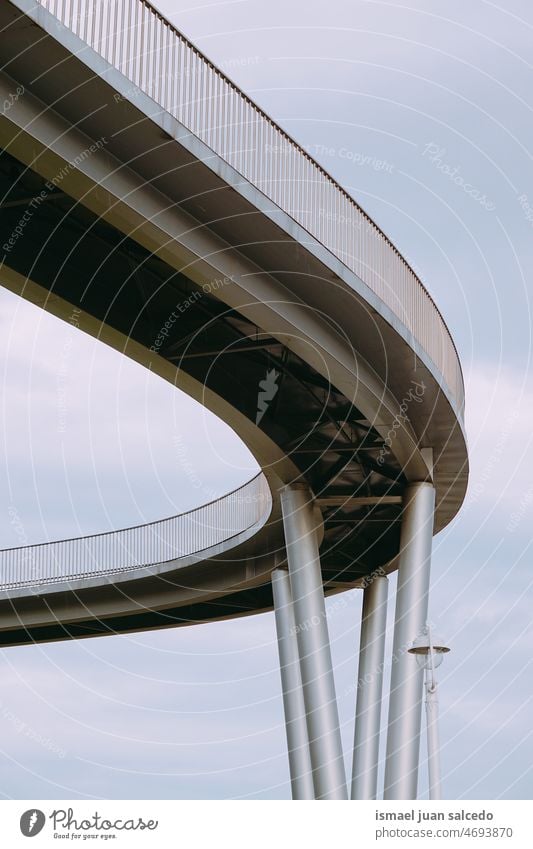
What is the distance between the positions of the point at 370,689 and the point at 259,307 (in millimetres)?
20231

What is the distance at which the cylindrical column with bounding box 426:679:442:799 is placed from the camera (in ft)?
81.3

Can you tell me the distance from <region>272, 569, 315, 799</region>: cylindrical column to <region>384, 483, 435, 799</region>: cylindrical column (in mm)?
7538

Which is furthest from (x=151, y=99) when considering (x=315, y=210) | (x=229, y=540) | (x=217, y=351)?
(x=229, y=540)

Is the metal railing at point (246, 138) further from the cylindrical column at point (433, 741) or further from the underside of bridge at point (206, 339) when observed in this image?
the cylindrical column at point (433, 741)

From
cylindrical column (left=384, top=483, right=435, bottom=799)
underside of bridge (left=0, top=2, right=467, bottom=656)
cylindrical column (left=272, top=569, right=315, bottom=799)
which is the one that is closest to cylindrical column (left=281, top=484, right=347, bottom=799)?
underside of bridge (left=0, top=2, right=467, bottom=656)

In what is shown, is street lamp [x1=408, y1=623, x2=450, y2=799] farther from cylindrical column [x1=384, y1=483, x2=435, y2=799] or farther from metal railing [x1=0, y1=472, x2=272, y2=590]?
metal railing [x1=0, y1=472, x2=272, y2=590]

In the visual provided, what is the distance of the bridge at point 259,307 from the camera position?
2022 centimetres

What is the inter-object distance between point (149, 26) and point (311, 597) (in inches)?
715

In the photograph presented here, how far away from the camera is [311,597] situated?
35.4 m

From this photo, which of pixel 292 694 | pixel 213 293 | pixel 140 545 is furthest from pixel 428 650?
pixel 140 545

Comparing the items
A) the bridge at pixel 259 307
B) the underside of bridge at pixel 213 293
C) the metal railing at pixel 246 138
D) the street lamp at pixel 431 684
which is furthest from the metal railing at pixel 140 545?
the street lamp at pixel 431 684

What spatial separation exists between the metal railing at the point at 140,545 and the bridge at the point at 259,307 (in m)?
0.25

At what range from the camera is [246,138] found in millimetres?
23766
